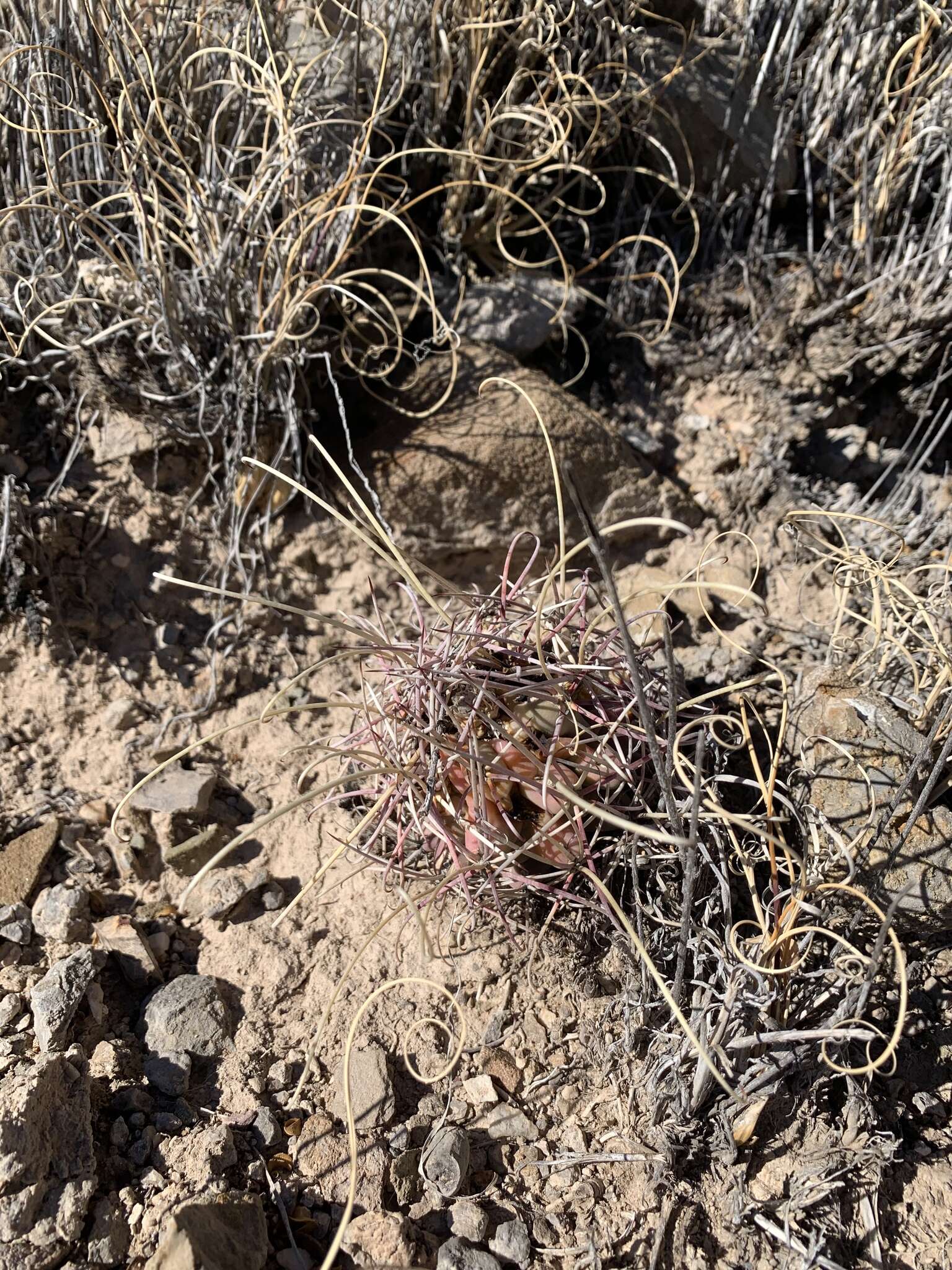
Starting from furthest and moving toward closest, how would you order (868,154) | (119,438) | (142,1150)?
(868,154), (119,438), (142,1150)

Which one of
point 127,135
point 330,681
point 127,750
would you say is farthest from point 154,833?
point 127,135

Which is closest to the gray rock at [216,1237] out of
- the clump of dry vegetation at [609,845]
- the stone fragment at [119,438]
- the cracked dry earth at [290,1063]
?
the cracked dry earth at [290,1063]

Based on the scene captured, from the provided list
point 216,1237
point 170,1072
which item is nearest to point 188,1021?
point 170,1072

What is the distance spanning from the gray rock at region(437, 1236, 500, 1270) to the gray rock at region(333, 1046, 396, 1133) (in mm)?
136

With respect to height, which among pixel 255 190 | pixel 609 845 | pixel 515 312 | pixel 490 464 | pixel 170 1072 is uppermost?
pixel 255 190

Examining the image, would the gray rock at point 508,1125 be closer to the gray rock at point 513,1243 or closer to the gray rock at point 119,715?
the gray rock at point 513,1243

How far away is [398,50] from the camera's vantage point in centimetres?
156

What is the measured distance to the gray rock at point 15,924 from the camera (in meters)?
→ 1.12

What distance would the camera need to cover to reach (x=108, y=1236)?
0.88 m

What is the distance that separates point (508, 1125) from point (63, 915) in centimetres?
58

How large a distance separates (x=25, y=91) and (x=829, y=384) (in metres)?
1.40

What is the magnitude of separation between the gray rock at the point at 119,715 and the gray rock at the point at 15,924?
280 mm

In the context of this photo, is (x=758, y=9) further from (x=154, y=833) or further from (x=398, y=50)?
(x=154, y=833)

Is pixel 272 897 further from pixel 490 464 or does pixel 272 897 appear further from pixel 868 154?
pixel 868 154
